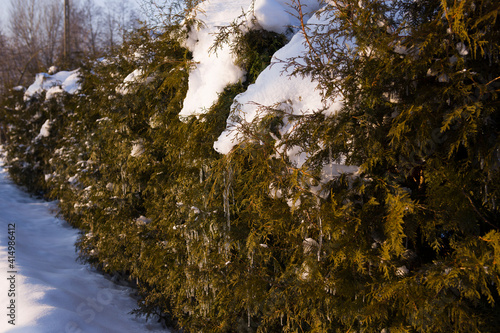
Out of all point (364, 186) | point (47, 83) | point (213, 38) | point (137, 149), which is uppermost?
point (47, 83)

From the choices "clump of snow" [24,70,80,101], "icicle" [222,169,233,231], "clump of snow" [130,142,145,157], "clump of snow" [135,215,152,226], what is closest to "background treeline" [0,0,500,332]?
"icicle" [222,169,233,231]

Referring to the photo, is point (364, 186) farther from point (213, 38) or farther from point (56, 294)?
point (56, 294)

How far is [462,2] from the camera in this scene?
1.46m

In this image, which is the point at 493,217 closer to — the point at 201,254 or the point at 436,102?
the point at 436,102

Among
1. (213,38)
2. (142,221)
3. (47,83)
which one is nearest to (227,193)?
(213,38)

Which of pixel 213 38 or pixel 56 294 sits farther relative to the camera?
pixel 56 294

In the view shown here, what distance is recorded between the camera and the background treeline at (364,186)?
5.22 ft

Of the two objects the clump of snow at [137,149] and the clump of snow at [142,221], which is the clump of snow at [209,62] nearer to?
the clump of snow at [137,149]

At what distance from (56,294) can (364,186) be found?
3073mm

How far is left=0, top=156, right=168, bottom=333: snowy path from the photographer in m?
2.86

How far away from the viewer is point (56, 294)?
129 inches

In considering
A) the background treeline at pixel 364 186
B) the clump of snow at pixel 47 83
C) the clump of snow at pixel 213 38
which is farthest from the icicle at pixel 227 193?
the clump of snow at pixel 47 83

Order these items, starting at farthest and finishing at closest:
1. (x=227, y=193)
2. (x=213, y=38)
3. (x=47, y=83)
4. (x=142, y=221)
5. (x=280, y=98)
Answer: (x=47, y=83) → (x=142, y=221) → (x=213, y=38) → (x=227, y=193) → (x=280, y=98)

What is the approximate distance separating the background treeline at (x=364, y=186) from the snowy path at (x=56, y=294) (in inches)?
39.2
